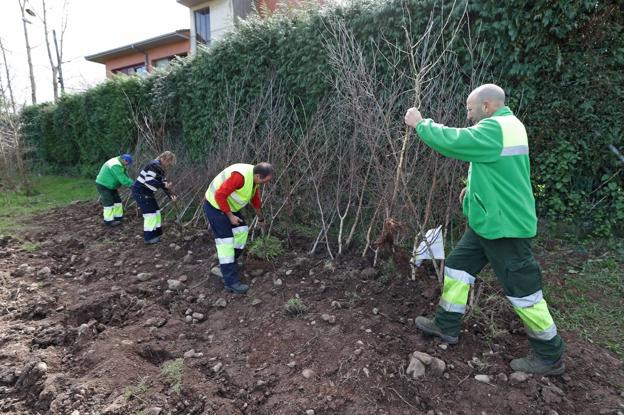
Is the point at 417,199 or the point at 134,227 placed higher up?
the point at 417,199

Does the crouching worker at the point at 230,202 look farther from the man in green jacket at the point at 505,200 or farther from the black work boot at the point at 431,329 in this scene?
the man in green jacket at the point at 505,200

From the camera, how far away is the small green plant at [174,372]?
266cm

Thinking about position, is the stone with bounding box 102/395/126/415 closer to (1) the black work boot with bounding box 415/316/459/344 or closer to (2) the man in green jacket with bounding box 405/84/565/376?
(1) the black work boot with bounding box 415/316/459/344

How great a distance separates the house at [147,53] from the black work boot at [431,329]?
19124mm

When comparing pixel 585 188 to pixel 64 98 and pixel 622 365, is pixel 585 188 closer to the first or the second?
pixel 622 365

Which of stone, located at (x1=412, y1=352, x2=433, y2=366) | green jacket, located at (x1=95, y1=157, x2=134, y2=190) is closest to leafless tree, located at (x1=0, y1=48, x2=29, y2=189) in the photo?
green jacket, located at (x1=95, y1=157, x2=134, y2=190)

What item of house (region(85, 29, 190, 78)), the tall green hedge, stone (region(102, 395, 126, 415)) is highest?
house (region(85, 29, 190, 78))

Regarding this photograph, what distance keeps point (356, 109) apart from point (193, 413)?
304cm

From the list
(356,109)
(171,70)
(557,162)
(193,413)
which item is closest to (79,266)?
(193,413)

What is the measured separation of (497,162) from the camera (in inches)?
99.0

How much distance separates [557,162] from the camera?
15.0 ft

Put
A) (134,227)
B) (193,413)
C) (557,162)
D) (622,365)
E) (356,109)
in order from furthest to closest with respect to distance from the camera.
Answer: (134,227) → (557,162) → (356,109) → (622,365) → (193,413)

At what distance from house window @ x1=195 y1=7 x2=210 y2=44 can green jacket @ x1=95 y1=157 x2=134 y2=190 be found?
14360 millimetres

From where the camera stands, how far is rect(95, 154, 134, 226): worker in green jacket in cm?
700
